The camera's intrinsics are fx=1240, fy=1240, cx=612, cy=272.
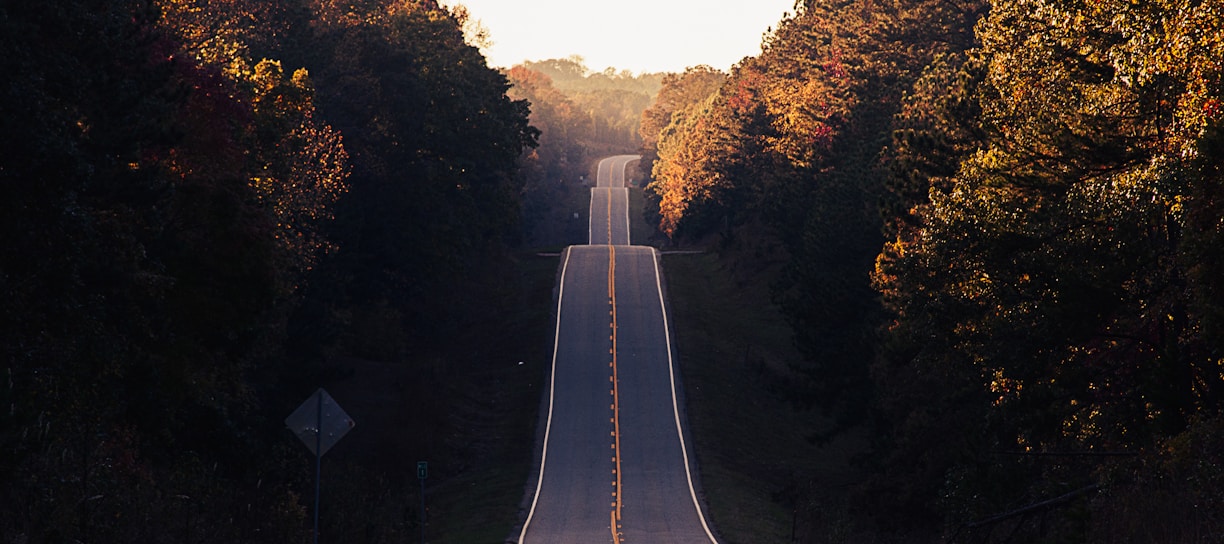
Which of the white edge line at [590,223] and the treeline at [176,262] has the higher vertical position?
the white edge line at [590,223]

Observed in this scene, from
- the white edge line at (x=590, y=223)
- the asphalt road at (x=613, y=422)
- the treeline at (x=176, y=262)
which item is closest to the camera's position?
the treeline at (x=176, y=262)

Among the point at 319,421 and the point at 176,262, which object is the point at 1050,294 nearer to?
the point at 319,421

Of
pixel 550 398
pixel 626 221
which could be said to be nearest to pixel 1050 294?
pixel 550 398

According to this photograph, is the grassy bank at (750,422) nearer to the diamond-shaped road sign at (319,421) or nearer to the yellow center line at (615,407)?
the yellow center line at (615,407)

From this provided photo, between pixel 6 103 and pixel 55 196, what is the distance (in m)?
1.58

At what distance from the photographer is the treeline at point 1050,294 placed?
16.7 metres

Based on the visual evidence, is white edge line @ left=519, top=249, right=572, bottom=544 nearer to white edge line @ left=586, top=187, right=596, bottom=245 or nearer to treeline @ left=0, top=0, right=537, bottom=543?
treeline @ left=0, top=0, right=537, bottom=543

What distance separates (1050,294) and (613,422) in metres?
30.4

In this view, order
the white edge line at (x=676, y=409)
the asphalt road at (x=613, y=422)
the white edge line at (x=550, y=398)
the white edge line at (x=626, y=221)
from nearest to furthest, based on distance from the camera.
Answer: the asphalt road at (x=613, y=422)
the white edge line at (x=676, y=409)
the white edge line at (x=550, y=398)
the white edge line at (x=626, y=221)

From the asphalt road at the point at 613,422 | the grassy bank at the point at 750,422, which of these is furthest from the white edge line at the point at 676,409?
the grassy bank at the point at 750,422

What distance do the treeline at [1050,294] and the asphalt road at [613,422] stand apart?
5721 mm


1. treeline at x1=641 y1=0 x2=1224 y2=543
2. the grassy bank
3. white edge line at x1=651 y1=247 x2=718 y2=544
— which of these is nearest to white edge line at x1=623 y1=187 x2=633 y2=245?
white edge line at x1=651 y1=247 x2=718 y2=544

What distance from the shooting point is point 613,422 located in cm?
5031

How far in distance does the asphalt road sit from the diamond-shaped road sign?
47.3ft
